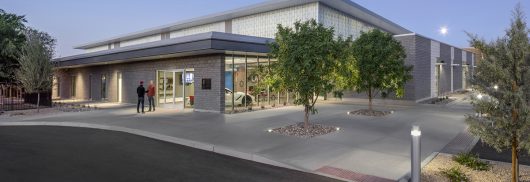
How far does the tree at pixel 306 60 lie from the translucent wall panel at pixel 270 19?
16.7 metres

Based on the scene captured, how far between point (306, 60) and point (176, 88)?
11.2 meters

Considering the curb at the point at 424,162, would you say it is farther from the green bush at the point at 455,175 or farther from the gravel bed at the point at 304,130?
the gravel bed at the point at 304,130

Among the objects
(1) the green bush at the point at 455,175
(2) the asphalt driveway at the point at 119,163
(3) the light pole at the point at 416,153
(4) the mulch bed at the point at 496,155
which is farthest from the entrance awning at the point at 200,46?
(3) the light pole at the point at 416,153

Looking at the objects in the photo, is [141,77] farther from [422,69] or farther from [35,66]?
[422,69]

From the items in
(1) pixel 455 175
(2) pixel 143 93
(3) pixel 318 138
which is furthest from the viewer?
(2) pixel 143 93

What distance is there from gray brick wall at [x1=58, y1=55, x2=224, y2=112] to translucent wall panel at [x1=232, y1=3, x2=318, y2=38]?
11.5 metres

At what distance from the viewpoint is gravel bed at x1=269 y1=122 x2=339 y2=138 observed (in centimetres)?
1035

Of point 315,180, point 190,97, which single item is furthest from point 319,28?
point 190,97

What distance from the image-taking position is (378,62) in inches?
571

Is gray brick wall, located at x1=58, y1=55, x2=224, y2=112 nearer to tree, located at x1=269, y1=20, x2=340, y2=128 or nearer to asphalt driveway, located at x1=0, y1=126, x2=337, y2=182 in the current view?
tree, located at x1=269, y1=20, x2=340, y2=128

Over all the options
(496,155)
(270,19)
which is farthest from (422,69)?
(496,155)

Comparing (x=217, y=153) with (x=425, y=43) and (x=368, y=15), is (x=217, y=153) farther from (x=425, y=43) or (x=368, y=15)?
(x=368, y=15)

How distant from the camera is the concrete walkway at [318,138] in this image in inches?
284

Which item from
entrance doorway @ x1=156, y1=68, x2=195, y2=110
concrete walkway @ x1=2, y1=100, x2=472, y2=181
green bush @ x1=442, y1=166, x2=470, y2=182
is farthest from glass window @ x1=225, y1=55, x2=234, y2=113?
green bush @ x1=442, y1=166, x2=470, y2=182
